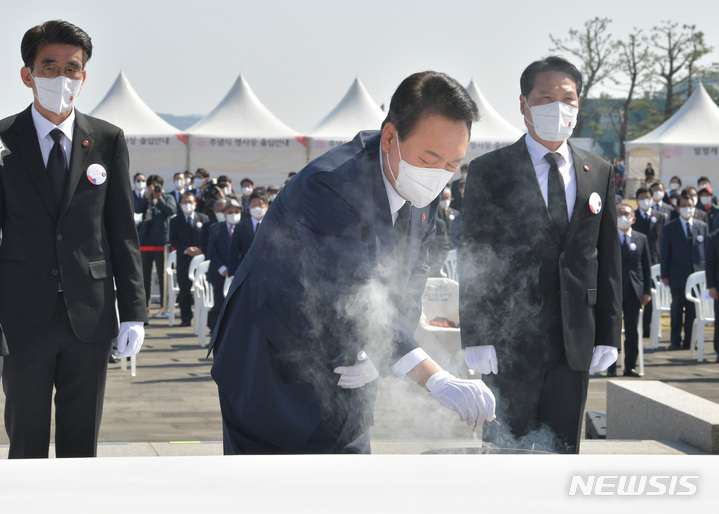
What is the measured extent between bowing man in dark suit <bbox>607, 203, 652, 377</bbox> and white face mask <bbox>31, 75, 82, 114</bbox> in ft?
24.2

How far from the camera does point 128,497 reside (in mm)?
1666

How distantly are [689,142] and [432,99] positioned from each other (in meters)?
22.5

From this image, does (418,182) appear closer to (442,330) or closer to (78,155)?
(78,155)

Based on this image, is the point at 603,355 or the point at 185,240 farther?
the point at 185,240

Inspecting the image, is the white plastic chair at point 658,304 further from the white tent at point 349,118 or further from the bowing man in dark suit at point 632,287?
the white tent at point 349,118

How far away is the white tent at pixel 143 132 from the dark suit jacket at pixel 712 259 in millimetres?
15299

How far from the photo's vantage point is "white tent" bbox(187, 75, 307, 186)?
76.9 ft

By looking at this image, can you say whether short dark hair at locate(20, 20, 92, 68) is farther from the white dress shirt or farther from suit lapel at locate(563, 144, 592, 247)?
suit lapel at locate(563, 144, 592, 247)

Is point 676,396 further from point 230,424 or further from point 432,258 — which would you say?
point 432,258

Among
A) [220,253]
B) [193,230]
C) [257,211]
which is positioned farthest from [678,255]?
[193,230]

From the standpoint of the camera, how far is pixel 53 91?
3430 millimetres

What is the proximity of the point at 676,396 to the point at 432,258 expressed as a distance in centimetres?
603

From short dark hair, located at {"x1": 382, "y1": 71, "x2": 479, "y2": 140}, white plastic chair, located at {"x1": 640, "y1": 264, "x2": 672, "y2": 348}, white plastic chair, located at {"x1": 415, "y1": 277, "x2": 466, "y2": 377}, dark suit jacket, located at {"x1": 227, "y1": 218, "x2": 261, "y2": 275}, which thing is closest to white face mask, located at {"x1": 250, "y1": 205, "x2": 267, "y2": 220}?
dark suit jacket, located at {"x1": 227, "y1": 218, "x2": 261, "y2": 275}

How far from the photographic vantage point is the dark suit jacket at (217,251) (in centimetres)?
1086
